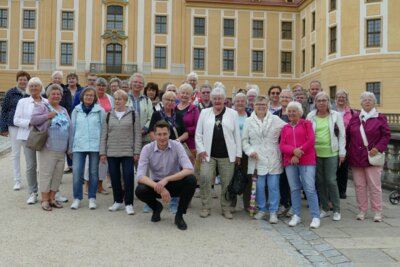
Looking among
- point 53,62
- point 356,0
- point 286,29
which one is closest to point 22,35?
point 53,62

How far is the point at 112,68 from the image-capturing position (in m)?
41.6

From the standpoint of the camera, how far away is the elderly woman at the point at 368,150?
683 centimetres

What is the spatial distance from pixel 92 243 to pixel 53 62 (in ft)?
128

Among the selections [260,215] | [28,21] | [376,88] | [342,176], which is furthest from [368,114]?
[28,21]

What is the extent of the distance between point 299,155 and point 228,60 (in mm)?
37910

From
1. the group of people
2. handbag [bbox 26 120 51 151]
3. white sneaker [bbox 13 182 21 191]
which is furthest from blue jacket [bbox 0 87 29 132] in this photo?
handbag [bbox 26 120 51 151]

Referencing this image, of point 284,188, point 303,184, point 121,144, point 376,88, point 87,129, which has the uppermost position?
point 376,88

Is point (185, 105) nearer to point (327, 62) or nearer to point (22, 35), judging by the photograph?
point (327, 62)

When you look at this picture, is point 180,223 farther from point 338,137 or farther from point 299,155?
point 338,137

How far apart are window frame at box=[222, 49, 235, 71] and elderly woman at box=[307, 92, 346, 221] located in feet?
122

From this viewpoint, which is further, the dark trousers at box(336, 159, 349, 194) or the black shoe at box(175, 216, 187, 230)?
the dark trousers at box(336, 159, 349, 194)

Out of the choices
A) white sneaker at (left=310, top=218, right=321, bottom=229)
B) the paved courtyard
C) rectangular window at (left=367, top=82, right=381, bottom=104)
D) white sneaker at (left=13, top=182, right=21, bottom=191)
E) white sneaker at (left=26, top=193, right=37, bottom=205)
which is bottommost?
the paved courtyard

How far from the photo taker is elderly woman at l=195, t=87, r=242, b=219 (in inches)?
270

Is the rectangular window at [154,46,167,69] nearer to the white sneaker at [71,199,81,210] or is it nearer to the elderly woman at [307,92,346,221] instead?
the white sneaker at [71,199,81,210]
